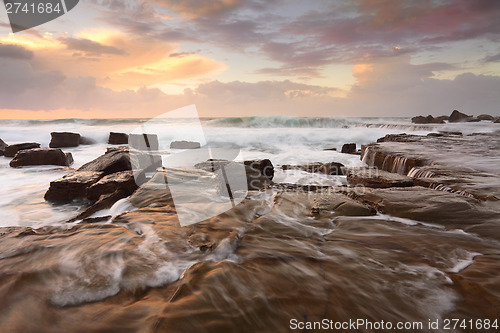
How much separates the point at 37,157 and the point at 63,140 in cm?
739

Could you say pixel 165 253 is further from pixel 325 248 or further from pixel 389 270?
pixel 389 270

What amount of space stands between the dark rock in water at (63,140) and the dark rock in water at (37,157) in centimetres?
674

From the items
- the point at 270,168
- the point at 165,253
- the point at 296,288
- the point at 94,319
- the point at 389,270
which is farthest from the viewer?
the point at 270,168

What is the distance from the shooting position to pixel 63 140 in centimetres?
1591

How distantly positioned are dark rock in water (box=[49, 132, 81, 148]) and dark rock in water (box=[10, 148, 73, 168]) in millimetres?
6737

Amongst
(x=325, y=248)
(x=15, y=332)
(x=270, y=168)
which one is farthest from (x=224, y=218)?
(x=270, y=168)

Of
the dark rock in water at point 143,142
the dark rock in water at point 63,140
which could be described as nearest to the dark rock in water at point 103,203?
the dark rock in water at point 143,142

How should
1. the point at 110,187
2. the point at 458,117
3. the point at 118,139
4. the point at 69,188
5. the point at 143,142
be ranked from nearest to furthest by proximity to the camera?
the point at 110,187 → the point at 69,188 → the point at 143,142 → the point at 118,139 → the point at 458,117

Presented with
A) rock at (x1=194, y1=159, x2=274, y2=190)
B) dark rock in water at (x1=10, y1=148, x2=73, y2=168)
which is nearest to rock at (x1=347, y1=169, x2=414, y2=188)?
rock at (x1=194, y1=159, x2=274, y2=190)

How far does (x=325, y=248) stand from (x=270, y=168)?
4288mm

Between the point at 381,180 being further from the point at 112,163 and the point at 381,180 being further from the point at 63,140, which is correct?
the point at 63,140

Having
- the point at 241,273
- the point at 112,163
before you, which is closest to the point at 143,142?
the point at 112,163

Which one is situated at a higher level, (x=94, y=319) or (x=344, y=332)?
(x=94, y=319)

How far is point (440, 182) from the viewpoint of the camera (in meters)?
4.73
